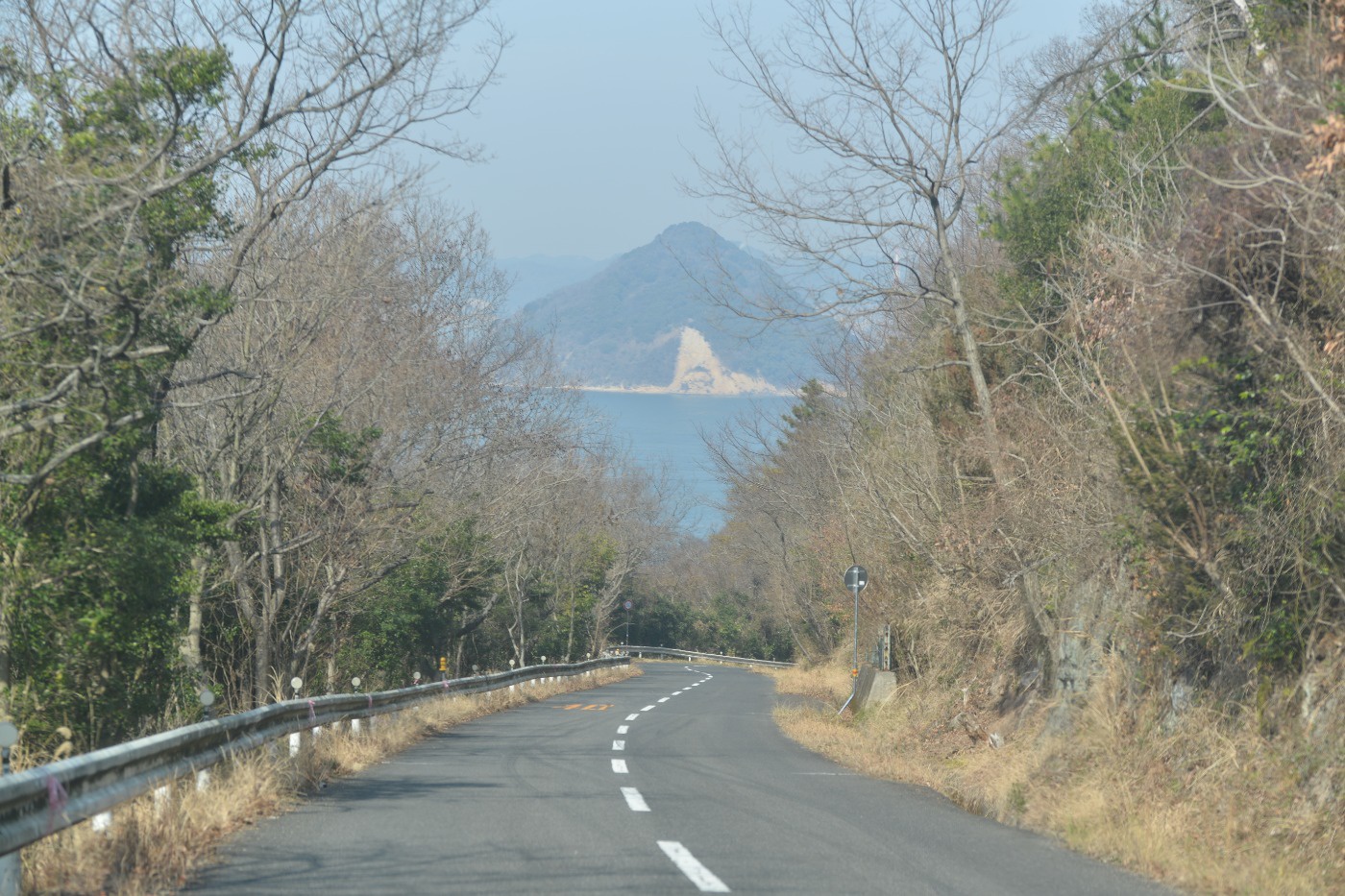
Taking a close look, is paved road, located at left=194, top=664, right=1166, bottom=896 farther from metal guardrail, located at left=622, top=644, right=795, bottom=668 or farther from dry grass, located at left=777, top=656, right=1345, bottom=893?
metal guardrail, located at left=622, top=644, right=795, bottom=668

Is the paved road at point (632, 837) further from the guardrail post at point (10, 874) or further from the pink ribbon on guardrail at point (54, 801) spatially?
the guardrail post at point (10, 874)

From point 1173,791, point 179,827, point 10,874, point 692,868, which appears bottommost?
point 1173,791

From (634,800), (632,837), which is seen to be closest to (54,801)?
(632,837)

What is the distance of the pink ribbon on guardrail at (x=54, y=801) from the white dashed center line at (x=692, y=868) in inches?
135

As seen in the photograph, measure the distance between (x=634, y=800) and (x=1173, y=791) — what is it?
454cm

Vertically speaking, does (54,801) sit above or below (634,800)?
above

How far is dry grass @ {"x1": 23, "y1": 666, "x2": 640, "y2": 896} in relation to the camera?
6781mm

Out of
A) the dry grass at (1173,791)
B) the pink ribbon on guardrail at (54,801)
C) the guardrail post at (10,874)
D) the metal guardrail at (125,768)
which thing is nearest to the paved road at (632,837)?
the dry grass at (1173,791)

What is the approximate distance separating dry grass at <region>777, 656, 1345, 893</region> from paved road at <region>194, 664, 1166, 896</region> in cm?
38

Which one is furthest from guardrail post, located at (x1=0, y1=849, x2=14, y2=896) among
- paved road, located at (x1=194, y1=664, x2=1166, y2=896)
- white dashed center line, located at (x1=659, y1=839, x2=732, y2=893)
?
white dashed center line, located at (x1=659, y1=839, x2=732, y2=893)

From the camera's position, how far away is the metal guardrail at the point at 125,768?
238 inches

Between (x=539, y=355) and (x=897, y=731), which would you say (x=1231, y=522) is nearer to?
(x=897, y=731)

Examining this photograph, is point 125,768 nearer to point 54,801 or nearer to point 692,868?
point 54,801

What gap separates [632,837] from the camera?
881 centimetres
